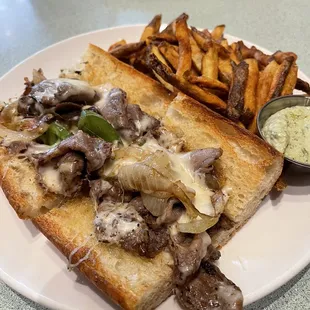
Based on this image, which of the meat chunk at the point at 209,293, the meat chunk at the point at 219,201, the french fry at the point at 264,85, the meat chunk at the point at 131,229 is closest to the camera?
the meat chunk at the point at 209,293

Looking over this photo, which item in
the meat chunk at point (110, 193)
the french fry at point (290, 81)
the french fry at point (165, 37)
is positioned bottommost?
the meat chunk at point (110, 193)

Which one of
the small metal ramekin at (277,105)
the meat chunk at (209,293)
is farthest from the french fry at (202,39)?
the meat chunk at (209,293)

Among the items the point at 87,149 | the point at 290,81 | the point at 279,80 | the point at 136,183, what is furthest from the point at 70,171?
the point at 290,81

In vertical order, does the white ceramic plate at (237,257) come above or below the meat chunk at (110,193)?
below

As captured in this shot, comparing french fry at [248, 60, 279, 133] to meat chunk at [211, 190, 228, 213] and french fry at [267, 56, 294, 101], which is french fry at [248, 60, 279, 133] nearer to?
french fry at [267, 56, 294, 101]

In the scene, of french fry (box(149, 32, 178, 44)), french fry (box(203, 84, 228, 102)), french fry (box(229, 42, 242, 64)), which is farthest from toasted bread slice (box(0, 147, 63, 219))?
french fry (box(229, 42, 242, 64))

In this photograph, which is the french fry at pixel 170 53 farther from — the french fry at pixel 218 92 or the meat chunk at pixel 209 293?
the meat chunk at pixel 209 293

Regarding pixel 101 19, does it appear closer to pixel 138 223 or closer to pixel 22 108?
pixel 22 108

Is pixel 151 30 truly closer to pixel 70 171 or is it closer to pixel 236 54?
pixel 236 54
